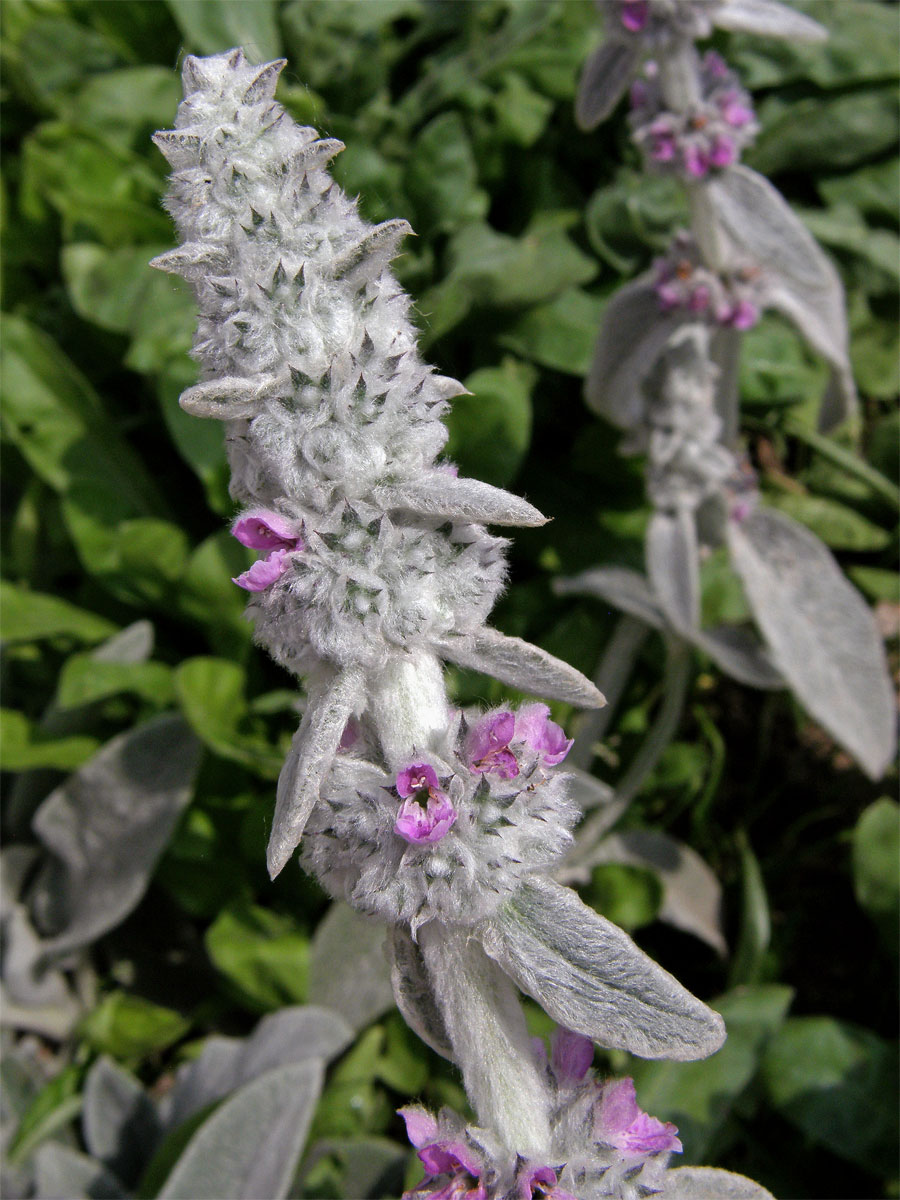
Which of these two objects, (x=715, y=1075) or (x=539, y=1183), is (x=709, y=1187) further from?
(x=715, y=1075)

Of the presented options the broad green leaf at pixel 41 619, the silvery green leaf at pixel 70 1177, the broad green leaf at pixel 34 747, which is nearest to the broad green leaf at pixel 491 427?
the broad green leaf at pixel 41 619

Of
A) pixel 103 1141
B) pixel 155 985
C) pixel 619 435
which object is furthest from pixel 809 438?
pixel 103 1141

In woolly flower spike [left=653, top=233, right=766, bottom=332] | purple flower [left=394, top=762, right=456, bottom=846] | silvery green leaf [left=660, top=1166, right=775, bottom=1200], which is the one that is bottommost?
silvery green leaf [left=660, top=1166, right=775, bottom=1200]

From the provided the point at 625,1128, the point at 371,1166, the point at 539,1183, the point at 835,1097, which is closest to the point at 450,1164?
the point at 539,1183

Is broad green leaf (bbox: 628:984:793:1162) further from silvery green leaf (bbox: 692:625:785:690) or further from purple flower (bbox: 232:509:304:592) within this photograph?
purple flower (bbox: 232:509:304:592)

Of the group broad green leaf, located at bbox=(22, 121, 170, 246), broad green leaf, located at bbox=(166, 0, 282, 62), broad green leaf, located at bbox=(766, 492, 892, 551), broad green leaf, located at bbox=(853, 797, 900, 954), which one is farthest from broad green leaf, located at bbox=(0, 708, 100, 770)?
broad green leaf, located at bbox=(766, 492, 892, 551)

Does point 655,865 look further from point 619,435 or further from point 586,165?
point 586,165

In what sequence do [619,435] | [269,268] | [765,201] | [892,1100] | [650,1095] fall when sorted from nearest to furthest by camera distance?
[269,268] → [650,1095] → [892,1100] → [765,201] → [619,435]
